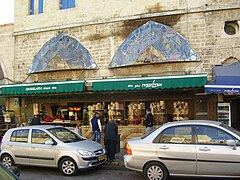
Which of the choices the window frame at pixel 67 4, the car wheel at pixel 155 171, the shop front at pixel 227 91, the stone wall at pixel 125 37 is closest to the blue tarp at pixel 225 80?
the shop front at pixel 227 91

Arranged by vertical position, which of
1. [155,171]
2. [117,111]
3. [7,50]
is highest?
[7,50]

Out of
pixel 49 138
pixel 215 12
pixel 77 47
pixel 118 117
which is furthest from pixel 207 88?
pixel 77 47

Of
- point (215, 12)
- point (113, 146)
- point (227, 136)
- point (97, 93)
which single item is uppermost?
point (215, 12)

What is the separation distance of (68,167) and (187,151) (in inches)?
144

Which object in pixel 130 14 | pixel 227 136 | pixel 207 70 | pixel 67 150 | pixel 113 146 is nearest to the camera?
pixel 227 136

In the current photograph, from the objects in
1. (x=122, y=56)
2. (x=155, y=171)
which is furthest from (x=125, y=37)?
(x=155, y=171)

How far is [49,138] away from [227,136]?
5315 mm

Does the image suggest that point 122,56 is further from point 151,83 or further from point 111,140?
point 111,140

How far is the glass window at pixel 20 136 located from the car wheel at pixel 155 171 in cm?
427

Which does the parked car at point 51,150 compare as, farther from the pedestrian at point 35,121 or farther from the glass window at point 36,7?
the glass window at point 36,7

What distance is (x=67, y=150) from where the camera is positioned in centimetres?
888

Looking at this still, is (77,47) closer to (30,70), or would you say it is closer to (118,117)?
(30,70)

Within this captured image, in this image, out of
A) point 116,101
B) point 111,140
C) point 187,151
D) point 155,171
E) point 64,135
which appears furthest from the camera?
point 116,101

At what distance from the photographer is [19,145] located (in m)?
9.62
